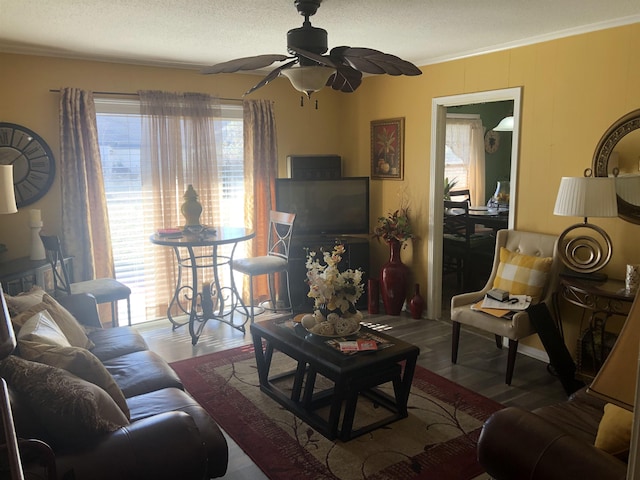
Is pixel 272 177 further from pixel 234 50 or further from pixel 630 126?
pixel 630 126

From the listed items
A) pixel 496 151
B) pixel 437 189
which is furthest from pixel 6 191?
pixel 496 151

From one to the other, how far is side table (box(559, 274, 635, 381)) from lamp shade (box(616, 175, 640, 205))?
1.81ft

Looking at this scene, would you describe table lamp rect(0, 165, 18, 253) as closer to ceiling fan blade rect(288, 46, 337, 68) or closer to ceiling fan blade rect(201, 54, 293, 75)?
ceiling fan blade rect(201, 54, 293, 75)

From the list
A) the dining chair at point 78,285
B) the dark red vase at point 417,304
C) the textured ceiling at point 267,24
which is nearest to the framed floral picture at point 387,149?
the textured ceiling at point 267,24

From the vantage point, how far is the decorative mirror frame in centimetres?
333

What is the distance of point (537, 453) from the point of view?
1.78 metres

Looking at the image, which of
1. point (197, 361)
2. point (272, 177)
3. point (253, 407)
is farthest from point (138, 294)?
point (253, 407)

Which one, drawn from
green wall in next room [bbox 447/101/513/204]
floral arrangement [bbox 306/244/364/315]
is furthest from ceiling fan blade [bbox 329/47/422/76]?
green wall in next room [bbox 447/101/513/204]

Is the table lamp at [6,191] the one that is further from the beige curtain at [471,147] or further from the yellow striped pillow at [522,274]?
the beige curtain at [471,147]

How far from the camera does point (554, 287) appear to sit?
12.4 ft

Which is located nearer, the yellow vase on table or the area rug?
the area rug

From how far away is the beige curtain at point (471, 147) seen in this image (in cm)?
712

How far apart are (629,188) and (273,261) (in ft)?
9.72

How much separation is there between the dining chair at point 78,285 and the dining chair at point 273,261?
108 cm
